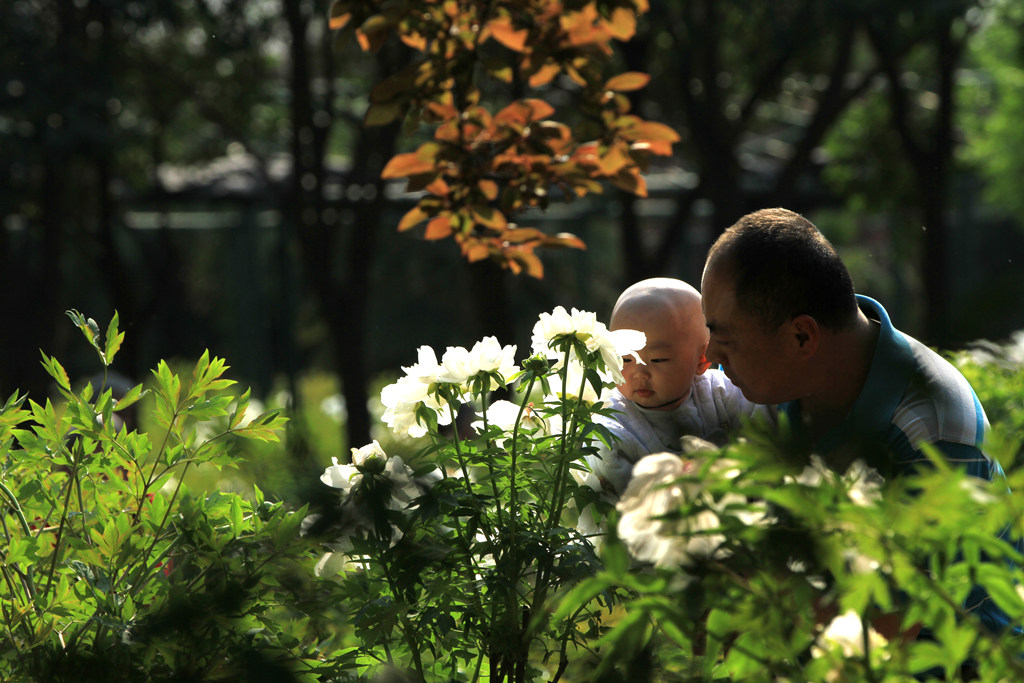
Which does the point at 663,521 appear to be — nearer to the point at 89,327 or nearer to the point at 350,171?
the point at 89,327

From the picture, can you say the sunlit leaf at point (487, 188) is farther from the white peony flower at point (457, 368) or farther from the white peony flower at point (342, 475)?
the white peony flower at point (342, 475)

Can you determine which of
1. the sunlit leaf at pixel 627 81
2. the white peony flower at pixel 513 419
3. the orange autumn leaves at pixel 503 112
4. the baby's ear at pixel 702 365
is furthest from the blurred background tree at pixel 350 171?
the baby's ear at pixel 702 365

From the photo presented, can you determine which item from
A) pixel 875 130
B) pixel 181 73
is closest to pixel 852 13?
pixel 875 130

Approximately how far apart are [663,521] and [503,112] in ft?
4.47

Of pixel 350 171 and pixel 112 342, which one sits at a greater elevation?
pixel 112 342

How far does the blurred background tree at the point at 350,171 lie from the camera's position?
8.09m

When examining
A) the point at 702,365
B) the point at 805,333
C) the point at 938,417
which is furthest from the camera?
the point at 702,365

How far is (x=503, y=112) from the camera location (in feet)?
7.19

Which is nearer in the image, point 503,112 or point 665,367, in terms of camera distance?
point 503,112

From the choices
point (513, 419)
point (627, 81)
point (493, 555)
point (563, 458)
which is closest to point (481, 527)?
point (493, 555)

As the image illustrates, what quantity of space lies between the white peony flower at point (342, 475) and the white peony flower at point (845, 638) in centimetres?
73

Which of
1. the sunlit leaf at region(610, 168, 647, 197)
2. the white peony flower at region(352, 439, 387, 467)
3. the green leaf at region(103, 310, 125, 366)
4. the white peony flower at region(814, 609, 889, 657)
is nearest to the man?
the sunlit leaf at region(610, 168, 647, 197)

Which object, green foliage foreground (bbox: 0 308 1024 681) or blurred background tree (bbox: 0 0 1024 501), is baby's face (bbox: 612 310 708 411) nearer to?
green foliage foreground (bbox: 0 308 1024 681)

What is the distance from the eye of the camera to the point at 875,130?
1299 cm
